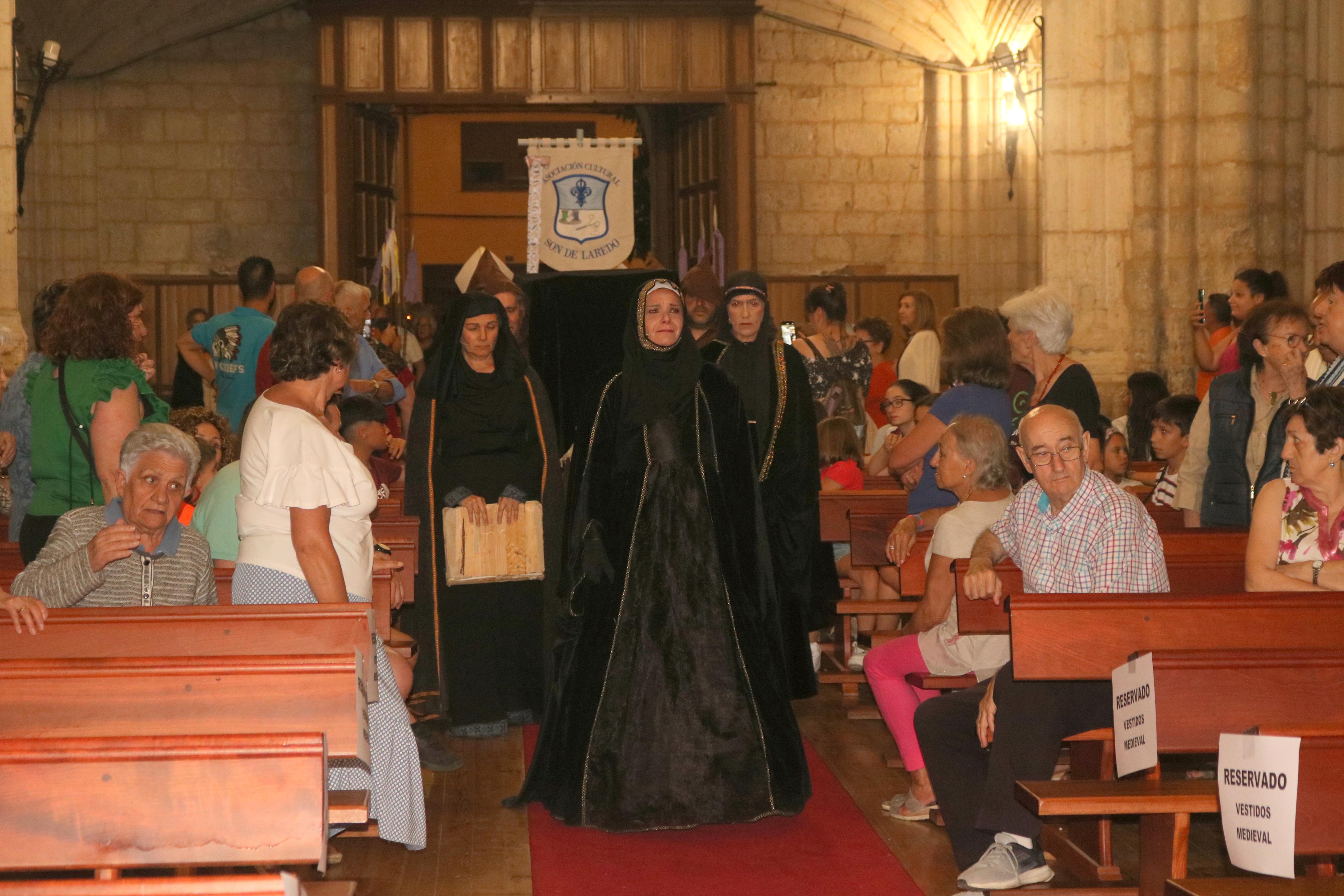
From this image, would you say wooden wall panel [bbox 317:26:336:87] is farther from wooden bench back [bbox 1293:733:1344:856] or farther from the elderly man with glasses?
wooden bench back [bbox 1293:733:1344:856]

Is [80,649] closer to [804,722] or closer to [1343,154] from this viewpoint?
[804,722]

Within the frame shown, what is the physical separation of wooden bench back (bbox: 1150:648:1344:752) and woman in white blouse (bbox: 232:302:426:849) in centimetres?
172

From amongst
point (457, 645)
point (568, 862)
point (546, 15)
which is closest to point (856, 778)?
point (568, 862)

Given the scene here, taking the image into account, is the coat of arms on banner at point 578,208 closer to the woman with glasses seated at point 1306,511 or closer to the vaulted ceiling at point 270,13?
the vaulted ceiling at point 270,13

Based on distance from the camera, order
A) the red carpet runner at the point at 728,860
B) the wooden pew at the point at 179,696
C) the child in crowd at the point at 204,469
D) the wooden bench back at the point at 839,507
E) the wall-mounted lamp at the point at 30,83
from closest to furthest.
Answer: the wooden pew at the point at 179,696, the red carpet runner at the point at 728,860, the child in crowd at the point at 204,469, the wooden bench back at the point at 839,507, the wall-mounted lamp at the point at 30,83

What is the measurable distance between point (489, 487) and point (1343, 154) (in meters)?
4.78

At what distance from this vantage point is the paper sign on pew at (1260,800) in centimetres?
248

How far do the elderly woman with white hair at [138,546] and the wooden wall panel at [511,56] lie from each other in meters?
9.43

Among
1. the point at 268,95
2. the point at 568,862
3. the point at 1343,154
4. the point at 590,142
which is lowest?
the point at 568,862

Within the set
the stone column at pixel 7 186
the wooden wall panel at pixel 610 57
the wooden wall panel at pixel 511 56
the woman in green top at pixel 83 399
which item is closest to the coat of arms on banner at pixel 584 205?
the wooden wall panel at pixel 610 57

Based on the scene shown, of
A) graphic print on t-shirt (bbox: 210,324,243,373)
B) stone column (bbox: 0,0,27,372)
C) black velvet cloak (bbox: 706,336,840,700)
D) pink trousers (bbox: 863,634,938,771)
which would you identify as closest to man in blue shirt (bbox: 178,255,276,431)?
graphic print on t-shirt (bbox: 210,324,243,373)

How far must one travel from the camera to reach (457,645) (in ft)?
17.3

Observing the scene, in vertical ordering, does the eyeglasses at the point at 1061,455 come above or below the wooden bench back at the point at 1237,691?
above

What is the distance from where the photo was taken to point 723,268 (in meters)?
12.0
